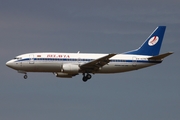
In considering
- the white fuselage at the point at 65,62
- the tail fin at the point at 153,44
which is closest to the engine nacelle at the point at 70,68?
the white fuselage at the point at 65,62

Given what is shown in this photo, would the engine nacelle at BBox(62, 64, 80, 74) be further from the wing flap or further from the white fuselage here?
the wing flap

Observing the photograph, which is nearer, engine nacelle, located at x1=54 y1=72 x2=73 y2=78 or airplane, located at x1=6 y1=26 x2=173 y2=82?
airplane, located at x1=6 y1=26 x2=173 y2=82

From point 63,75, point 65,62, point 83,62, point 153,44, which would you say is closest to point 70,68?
point 65,62

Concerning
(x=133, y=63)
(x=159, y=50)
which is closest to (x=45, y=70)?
(x=133, y=63)

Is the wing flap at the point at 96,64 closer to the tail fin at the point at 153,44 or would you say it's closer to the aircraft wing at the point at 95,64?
the aircraft wing at the point at 95,64

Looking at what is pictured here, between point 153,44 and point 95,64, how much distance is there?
13940mm

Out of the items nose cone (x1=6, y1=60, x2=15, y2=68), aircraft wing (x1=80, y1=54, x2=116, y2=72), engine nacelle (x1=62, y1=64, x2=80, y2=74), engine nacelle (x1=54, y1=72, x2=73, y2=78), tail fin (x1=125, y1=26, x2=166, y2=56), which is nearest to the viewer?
aircraft wing (x1=80, y1=54, x2=116, y2=72)

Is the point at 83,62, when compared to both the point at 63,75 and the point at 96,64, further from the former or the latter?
the point at 63,75

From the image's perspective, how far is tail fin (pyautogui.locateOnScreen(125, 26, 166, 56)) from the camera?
90.0m

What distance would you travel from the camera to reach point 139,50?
295 ft

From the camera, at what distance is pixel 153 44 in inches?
3595

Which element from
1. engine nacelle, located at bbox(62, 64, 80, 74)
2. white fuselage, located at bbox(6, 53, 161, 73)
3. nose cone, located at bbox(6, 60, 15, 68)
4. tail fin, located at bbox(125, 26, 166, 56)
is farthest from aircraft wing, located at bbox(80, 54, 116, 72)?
nose cone, located at bbox(6, 60, 15, 68)

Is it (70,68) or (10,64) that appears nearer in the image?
(70,68)

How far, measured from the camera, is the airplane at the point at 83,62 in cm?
8181
